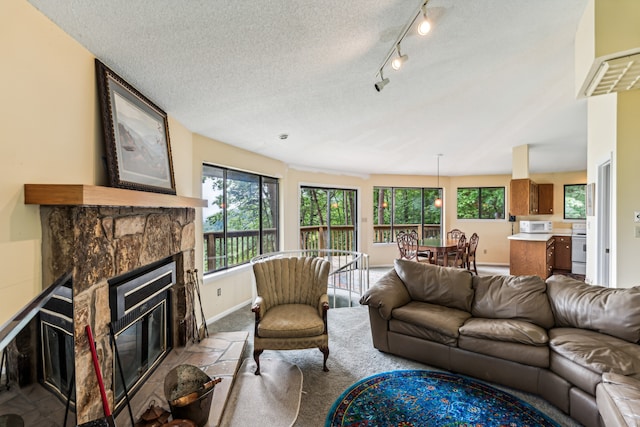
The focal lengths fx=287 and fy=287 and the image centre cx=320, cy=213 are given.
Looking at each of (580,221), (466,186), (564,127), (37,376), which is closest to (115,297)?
(37,376)

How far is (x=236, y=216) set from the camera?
4375mm

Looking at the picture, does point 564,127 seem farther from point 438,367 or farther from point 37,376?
point 37,376

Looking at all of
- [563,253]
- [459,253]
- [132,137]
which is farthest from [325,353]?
[563,253]

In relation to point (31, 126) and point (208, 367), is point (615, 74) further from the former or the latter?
point (208, 367)

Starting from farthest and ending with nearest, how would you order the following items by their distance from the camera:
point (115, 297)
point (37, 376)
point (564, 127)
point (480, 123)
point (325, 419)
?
point (564, 127) < point (480, 123) < point (325, 419) < point (115, 297) < point (37, 376)

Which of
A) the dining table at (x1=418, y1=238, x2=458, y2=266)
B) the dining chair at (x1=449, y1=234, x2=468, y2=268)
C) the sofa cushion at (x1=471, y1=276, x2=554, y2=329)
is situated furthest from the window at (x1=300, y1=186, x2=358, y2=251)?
the sofa cushion at (x1=471, y1=276, x2=554, y2=329)

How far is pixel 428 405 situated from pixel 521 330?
37.2 inches

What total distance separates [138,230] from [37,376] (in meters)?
1.35

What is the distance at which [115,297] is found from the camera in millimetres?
1793

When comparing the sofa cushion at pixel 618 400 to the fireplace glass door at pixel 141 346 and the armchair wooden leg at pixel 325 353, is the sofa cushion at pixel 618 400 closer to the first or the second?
the armchair wooden leg at pixel 325 353

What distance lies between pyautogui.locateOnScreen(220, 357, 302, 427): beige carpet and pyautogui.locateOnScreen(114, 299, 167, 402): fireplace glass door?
2.32 feet

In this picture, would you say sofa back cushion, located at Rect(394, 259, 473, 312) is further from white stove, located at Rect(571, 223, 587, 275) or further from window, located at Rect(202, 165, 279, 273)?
white stove, located at Rect(571, 223, 587, 275)

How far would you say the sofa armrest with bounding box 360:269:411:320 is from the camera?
279 centimetres

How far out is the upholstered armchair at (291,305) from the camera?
2.50 metres
